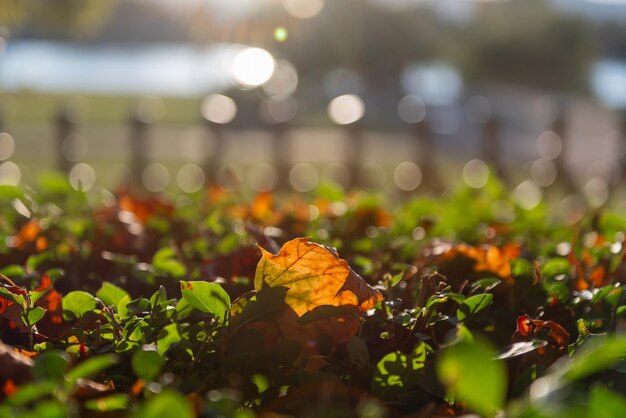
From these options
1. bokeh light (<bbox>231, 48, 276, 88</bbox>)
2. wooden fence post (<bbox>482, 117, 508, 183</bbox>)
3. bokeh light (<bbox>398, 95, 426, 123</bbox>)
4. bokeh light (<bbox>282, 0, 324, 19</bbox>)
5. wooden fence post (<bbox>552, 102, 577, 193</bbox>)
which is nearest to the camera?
wooden fence post (<bbox>552, 102, 577, 193</bbox>)

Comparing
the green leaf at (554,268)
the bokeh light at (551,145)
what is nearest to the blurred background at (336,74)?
the bokeh light at (551,145)

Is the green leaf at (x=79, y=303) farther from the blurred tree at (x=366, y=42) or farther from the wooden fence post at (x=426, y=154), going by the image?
the blurred tree at (x=366, y=42)

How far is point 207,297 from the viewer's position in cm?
85

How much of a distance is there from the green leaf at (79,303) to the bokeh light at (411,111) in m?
10.2

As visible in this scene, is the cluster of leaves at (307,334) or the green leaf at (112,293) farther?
the green leaf at (112,293)

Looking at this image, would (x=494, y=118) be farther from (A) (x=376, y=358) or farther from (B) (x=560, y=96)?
(B) (x=560, y=96)

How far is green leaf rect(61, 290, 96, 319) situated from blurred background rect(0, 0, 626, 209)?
33.0 ft

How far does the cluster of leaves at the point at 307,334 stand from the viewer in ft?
2.15

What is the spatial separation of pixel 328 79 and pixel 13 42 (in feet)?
50.9

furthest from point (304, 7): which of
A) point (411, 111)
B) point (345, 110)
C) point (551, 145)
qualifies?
point (551, 145)

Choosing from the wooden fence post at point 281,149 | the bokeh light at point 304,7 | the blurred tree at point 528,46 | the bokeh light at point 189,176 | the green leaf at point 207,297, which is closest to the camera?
the green leaf at point 207,297

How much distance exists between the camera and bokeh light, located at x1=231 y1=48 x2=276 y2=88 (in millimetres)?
37938

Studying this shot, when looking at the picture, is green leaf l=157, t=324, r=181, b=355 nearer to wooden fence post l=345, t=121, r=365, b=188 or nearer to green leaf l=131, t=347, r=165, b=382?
green leaf l=131, t=347, r=165, b=382

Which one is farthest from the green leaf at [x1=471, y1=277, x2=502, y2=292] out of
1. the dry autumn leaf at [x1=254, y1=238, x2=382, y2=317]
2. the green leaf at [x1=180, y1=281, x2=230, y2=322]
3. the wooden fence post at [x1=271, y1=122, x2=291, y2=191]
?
the wooden fence post at [x1=271, y1=122, x2=291, y2=191]
